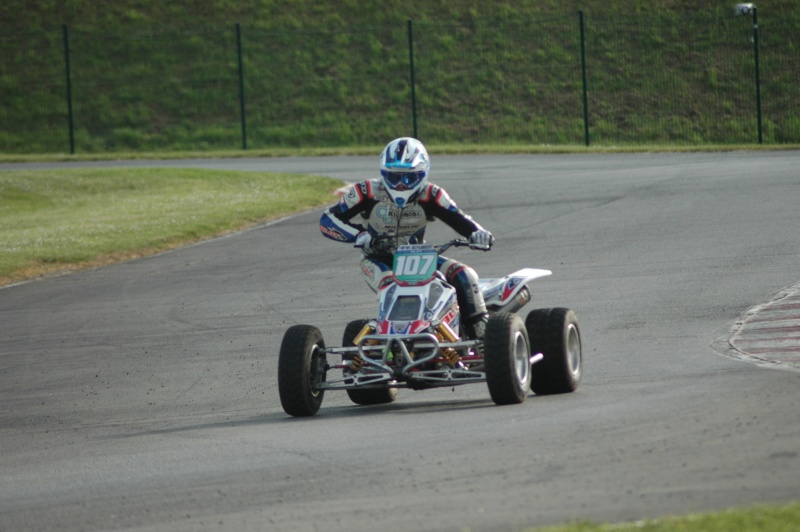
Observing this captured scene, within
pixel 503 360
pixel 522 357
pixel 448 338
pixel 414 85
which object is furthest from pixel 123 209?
pixel 503 360

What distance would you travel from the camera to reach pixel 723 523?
5539 millimetres

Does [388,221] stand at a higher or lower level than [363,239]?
higher

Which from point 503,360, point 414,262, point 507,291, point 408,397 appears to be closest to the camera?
point 503,360

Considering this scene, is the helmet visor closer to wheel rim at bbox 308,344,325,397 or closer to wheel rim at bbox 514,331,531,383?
wheel rim at bbox 308,344,325,397

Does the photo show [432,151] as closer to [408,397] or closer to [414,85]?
[414,85]

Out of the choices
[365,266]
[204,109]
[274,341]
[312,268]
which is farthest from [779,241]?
[204,109]

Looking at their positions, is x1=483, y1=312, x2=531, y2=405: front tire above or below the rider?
below

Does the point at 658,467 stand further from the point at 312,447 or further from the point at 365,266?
the point at 365,266

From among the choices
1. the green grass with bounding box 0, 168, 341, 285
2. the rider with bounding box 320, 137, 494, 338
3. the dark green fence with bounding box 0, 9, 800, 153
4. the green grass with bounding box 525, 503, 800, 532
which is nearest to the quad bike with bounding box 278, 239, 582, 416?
the rider with bounding box 320, 137, 494, 338

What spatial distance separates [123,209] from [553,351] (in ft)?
53.2

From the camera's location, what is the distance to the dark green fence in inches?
1474

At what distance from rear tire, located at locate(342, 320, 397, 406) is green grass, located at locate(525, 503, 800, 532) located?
15.2 feet

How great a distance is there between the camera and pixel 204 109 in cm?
4231

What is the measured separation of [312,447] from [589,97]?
105 feet
